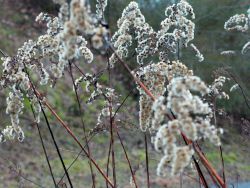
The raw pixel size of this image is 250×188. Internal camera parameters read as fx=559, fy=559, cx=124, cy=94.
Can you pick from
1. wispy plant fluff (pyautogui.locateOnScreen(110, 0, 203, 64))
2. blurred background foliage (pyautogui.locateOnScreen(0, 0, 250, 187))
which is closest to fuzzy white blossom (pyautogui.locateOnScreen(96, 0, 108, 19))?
wispy plant fluff (pyautogui.locateOnScreen(110, 0, 203, 64))

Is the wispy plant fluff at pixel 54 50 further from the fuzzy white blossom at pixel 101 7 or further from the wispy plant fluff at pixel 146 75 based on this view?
the fuzzy white blossom at pixel 101 7

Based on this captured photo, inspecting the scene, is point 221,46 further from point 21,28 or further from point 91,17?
point 91,17

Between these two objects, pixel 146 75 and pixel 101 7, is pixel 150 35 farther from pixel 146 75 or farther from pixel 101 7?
pixel 146 75

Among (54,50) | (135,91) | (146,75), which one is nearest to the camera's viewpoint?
(146,75)

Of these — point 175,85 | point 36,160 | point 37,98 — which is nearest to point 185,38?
point 37,98

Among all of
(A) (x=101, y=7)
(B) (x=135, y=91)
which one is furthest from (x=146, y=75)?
(B) (x=135, y=91)

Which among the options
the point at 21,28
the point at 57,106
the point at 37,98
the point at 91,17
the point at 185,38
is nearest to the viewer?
the point at 91,17

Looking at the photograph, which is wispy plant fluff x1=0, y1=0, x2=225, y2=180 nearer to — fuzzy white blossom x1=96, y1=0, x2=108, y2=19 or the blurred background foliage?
fuzzy white blossom x1=96, y1=0, x2=108, y2=19

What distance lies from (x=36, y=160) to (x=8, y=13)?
9.32 metres

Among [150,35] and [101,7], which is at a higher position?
[101,7]

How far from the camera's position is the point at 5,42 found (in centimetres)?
1725

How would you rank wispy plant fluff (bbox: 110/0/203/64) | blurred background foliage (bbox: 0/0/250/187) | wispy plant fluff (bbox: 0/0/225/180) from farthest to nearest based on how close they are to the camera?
blurred background foliage (bbox: 0/0/250/187) → wispy plant fluff (bbox: 110/0/203/64) → wispy plant fluff (bbox: 0/0/225/180)

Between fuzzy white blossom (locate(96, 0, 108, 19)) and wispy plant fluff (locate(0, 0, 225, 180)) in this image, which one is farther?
fuzzy white blossom (locate(96, 0, 108, 19))

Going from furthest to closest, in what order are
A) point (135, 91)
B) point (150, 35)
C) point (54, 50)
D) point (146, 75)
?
1. point (135, 91)
2. point (150, 35)
3. point (54, 50)
4. point (146, 75)
